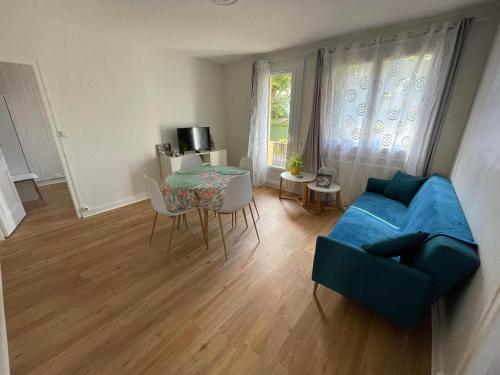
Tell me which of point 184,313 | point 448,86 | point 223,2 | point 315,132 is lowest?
point 184,313

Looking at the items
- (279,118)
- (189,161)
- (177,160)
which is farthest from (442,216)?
(177,160)

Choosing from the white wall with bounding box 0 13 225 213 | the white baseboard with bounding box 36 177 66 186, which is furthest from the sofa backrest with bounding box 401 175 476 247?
the white baseboard with bounding box 36 177 66 186

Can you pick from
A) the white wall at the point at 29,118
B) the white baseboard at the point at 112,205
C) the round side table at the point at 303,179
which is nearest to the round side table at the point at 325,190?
the round side table at the point at 303,179

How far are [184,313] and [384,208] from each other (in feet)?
7.35

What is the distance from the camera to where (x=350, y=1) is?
1854mm

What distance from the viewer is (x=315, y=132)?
321 cm

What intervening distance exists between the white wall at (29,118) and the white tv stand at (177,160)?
2.27 metres

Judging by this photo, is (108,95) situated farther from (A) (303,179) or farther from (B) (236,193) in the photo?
(A) (303,179)

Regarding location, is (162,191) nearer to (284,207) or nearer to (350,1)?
(284,207)

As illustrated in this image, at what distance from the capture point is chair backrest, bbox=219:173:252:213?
194 cm

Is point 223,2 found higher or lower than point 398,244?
higher

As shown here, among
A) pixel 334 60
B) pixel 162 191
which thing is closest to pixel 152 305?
pixel 162 191

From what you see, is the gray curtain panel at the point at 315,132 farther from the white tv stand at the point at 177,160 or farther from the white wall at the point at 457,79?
the white tv stand at the point at 177,160

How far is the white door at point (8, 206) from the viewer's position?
8.10 feet
